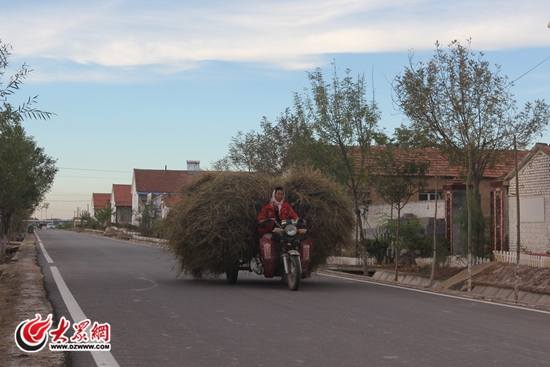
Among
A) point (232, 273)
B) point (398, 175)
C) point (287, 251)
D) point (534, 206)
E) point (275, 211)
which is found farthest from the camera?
point (534, 206)

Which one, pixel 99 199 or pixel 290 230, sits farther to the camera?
pixel 99 199

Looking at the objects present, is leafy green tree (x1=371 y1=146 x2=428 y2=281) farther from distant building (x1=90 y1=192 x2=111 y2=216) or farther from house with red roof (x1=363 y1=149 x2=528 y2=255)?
distant building (x1=90 y1=192 x2=111 y2=216)

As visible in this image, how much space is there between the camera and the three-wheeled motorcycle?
1380 cm

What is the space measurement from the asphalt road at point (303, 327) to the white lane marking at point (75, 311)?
87 millimetres

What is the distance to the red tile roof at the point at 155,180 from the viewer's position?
3735 inches

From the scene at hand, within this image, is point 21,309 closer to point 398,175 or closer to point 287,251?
point 287,251

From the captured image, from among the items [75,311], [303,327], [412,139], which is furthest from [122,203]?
[303,327]

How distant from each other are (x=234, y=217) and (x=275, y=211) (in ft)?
2.72

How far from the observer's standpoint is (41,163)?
40.4 m

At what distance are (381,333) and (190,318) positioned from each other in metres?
2.63

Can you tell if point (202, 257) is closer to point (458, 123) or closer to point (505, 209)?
point (458, 123)

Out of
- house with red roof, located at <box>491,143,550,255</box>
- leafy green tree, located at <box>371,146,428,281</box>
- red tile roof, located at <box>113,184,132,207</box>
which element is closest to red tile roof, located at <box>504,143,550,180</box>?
house with red roof, located at <box>491,143,550,255</box>

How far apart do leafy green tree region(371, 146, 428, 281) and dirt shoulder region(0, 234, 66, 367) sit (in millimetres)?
9276

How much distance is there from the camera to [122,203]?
11794 cm
